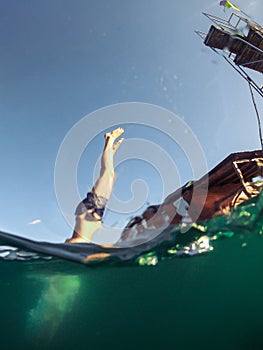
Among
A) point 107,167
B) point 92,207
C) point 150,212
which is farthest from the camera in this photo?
point 107,167

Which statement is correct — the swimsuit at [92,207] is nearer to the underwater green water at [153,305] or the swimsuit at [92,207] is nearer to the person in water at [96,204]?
the person in water at [96,204]

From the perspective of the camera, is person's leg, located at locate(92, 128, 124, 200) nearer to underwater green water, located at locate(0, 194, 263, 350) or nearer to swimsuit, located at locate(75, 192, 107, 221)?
swimsuit, located at locate(75, 192, 107, 221)

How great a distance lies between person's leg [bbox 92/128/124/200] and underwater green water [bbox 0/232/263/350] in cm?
277

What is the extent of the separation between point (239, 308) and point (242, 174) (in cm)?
447

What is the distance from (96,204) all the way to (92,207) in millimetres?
185

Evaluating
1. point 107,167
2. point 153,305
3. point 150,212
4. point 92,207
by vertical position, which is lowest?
point 153,305

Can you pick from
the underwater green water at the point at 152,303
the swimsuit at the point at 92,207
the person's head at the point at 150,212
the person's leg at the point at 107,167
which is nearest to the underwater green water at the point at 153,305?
the underwater green water at the point at 152,303

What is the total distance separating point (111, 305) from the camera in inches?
382

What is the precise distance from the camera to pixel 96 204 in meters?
10.0

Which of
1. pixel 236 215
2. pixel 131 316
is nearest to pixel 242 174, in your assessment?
pixel 236 215

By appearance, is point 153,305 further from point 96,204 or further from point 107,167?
point 107,167

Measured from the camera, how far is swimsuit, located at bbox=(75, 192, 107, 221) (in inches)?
382

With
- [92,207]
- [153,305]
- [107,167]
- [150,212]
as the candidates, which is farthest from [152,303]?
[107,167]

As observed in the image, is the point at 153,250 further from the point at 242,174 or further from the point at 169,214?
the point at 242,174
